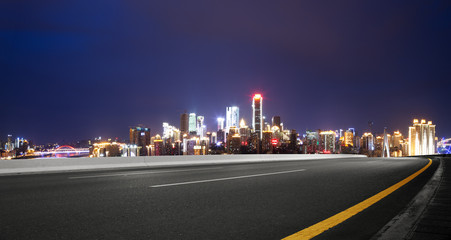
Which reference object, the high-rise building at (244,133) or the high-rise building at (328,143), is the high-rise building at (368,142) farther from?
the high-rise building at (244,133)

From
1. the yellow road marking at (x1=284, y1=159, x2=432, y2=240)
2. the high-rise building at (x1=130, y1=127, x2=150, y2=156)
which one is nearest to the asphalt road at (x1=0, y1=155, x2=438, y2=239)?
the yellow road marking at (x1=284, y1=159, x2=432, y2=240)

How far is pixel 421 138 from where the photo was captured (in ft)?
Answer: 604

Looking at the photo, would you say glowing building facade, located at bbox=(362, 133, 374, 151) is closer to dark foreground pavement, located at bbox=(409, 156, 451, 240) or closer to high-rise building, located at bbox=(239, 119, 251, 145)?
high-rise building, located at bbox=(239, 119, 251, 145)

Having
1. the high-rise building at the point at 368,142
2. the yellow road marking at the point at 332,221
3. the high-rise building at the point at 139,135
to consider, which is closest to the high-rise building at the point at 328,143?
the high-rise building at the point at 368,142

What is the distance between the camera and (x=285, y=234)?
12.6 feet

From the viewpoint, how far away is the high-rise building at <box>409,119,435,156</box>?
17900cm

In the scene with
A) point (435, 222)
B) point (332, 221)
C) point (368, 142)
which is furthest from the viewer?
point (368, 142)

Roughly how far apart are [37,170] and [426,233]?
50.6 ft

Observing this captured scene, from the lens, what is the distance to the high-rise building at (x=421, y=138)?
7047 inches

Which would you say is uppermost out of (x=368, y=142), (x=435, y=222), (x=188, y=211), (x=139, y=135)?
(x=435, y=222)

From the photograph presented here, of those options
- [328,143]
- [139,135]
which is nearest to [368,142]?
[328,143]

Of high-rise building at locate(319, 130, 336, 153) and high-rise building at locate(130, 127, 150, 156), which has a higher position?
high-rise building at locate(130, 127, 150, 156)

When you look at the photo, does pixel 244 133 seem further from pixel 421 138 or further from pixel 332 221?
pixel 332 221

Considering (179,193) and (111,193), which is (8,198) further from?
(179,193)
